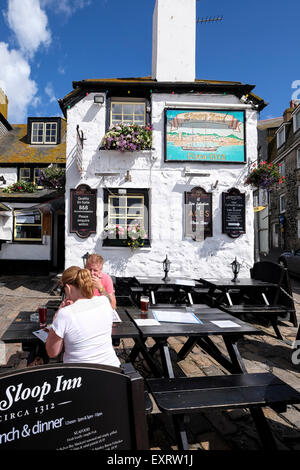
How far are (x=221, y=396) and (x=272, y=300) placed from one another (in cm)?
461

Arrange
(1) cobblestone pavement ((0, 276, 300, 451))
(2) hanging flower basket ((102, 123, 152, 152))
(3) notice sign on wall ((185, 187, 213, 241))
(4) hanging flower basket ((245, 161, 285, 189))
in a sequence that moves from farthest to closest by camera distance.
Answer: (3) notice sign on wall ((185, 187, 213, 241)), (2) hanging flower basket ((102, 123, 152, 152)), (4) hanging flower basket ((245, 161, 285, 189)), (1) cobblestone pavement ((0, 276, 300, 451))

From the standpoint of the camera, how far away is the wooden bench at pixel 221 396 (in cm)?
198

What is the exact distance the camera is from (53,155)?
1381 cm

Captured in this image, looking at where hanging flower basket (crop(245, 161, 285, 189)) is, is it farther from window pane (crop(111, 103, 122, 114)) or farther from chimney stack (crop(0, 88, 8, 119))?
chimney stack (crop(0, 88, 8, 119))

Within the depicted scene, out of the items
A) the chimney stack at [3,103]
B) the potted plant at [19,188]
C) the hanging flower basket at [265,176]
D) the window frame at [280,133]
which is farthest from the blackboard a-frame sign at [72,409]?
the window frame at [280,133]

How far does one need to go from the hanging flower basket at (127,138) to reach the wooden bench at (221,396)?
689 centimetres

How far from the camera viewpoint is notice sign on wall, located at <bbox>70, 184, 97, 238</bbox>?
8.28 m

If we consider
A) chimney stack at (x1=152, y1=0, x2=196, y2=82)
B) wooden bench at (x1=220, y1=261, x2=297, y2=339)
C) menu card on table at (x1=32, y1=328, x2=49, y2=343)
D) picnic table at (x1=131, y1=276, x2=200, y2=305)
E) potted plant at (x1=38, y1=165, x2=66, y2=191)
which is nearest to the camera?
menu card on table at (x1=32, y1=328, x2=49, y2=343)

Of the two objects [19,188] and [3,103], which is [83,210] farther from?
[3,103]

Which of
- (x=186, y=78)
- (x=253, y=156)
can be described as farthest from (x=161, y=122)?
(x=253, y=156)

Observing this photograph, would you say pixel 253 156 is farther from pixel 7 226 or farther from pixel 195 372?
pixel 7 226

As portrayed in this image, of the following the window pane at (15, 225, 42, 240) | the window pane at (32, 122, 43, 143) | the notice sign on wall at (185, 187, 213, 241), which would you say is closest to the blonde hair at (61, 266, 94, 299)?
the notice sign on wall at (185, 187, 213, 241)

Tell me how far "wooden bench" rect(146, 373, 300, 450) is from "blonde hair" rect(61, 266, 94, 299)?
3.08 ft

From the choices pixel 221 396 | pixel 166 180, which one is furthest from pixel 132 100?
pixel 221 396
